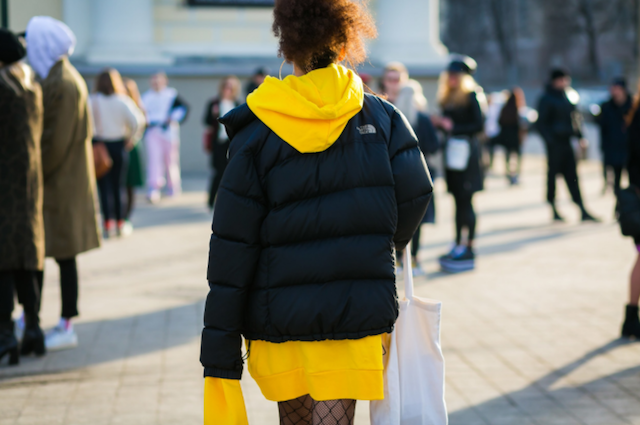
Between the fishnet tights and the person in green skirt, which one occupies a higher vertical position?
the fishnet tights

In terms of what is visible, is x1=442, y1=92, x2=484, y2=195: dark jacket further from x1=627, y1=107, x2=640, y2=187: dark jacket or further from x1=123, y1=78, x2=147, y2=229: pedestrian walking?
x1=123, y1=78, x2=147, y2=229: pedestrian walking

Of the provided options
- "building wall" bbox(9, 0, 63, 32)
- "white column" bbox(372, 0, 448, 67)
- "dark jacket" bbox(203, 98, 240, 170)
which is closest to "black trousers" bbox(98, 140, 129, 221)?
"dark jacket" bbox(203, 98, 240, 170)

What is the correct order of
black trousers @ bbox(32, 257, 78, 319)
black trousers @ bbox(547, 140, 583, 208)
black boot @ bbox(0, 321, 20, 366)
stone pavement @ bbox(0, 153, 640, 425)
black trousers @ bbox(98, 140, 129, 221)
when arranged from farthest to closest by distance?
black trousers @ bbox(547, 140, 583, 208), black trousers @ bbox(98, 140, 129, 221), black trousers @ bbox(32, 257, 78, 319), black boot @ bbox(0, 321, 20, 366), stone pavement @ bbox(0, 153, 640, 425)

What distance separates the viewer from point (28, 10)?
15.5m

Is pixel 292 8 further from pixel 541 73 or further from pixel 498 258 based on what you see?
pixel 541 73

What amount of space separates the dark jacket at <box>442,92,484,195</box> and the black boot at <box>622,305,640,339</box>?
2.66 meters

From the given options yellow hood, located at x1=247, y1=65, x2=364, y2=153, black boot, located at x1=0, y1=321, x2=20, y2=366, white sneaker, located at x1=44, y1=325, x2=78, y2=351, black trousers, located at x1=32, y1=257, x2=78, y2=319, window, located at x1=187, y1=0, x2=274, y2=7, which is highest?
window, located at x1=187, y1=0, x2=274, y2=7

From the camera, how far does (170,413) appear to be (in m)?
4.16

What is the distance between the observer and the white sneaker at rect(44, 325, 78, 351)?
5.27 metres

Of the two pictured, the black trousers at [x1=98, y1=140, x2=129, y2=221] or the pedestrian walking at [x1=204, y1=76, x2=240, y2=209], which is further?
the pedestrian walking at [x1=204, y1=76, x2=240, y2=209]

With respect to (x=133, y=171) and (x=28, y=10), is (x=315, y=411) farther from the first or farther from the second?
(x=28, y=10)

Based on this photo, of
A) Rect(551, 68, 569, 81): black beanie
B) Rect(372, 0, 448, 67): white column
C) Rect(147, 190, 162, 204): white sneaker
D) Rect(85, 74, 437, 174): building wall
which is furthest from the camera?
Rect(372, 0, 448, 67): white column

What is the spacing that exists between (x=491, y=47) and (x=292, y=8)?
233 feet

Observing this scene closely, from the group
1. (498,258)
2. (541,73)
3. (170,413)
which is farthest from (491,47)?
(170,413)
